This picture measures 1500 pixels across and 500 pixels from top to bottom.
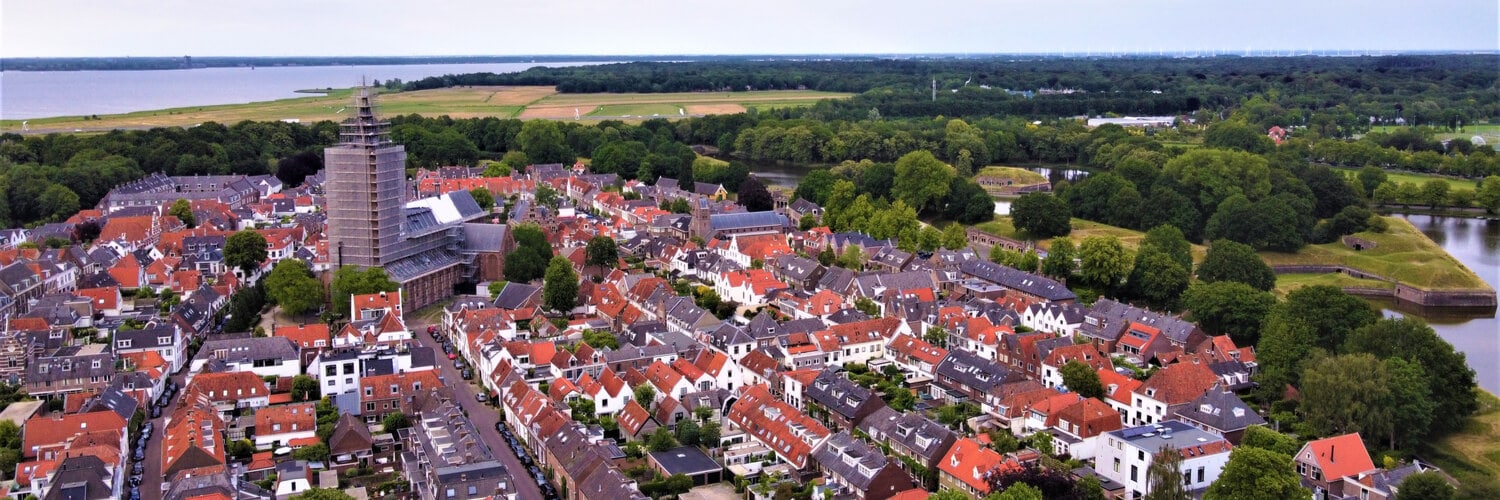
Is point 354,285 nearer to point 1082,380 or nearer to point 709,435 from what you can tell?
point 709,435

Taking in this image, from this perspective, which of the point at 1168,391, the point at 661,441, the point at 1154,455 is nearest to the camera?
the point at 1154,455

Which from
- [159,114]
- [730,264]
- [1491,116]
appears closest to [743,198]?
[730,264]

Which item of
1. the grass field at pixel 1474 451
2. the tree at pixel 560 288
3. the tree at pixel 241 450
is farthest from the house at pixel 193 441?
the grass field at pixel 1474 451

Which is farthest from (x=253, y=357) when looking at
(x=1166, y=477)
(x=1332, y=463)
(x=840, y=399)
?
(x=1332, y=463)

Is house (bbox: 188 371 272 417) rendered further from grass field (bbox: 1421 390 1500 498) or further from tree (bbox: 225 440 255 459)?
grass field (bbox: 1421 390 1500 498)

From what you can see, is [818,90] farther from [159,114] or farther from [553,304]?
[553,304]

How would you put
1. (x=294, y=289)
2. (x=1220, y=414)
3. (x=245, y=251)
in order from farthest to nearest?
1. (x=245, y=251)
2. (x=294, y=289)
3. (x=1220, y=414)

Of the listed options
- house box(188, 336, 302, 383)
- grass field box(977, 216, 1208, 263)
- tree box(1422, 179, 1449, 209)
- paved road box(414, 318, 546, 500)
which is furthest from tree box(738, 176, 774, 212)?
tree box(1422, 179, 1449, 209)
